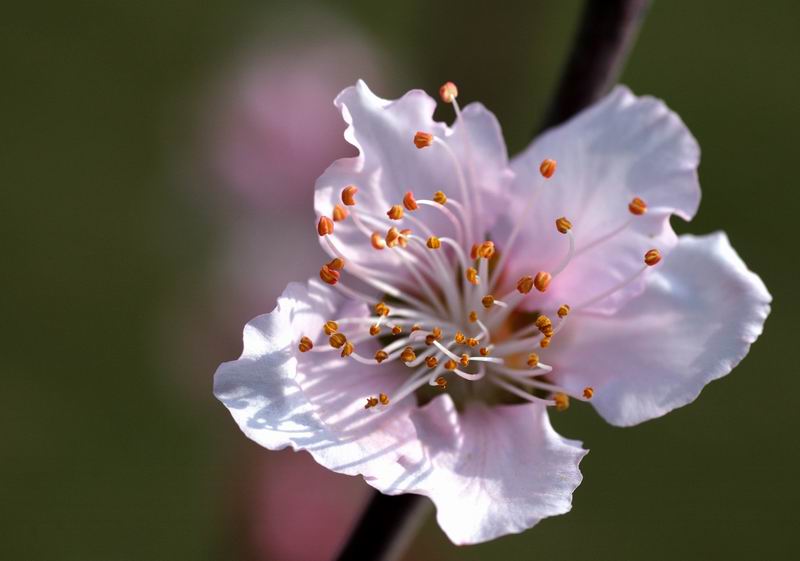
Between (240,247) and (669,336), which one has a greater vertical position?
(669,336)

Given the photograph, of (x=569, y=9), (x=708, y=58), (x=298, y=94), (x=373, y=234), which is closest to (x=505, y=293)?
(x=373, y=234)

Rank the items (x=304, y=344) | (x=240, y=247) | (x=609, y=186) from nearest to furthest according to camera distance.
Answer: (x=304, y=344), (x=609, y=186), (x=240, y=247)

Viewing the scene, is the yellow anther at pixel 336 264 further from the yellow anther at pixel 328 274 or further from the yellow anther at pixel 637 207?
the yellow anther at pixel 637 207

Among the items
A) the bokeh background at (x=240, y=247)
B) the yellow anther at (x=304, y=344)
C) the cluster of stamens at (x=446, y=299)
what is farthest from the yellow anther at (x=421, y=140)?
the bokeh background at (x=240, y=247)

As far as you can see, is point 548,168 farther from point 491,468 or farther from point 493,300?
point 491,468

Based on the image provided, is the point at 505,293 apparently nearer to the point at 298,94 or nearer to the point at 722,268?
the point at 722,268

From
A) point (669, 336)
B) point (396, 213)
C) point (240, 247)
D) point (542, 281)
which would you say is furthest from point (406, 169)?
point (240, 247)

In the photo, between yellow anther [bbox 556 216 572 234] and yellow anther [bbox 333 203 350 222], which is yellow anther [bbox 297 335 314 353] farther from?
yellow anther [bbox 556 216 572 234]

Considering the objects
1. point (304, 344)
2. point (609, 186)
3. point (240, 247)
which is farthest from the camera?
point (240, 247)

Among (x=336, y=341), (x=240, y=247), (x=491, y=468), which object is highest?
(x=336, y=341)
